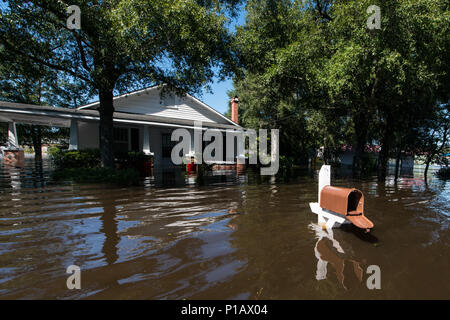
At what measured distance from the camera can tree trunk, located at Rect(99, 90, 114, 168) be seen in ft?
32.7

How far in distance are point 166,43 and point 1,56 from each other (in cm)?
574

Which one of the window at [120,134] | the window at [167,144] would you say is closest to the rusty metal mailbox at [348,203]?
the window at [167,144]

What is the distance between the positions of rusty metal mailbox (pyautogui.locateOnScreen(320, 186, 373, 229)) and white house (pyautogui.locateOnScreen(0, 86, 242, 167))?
39.6 feet

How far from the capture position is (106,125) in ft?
33.3

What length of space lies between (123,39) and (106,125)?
13.6 ft

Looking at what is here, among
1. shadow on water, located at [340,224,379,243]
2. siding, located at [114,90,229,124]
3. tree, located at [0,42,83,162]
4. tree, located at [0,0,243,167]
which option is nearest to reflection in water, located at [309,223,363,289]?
shadow on water, located at [340,224,379,243]

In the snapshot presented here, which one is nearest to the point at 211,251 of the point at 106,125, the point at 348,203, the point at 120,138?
the point at 348,203

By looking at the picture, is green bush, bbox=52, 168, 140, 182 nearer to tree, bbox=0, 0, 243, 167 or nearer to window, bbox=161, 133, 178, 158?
tree, bbox=0, 0, 243, 167

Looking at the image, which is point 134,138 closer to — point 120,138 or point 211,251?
point 120,138

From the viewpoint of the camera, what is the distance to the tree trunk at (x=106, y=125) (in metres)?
9.95

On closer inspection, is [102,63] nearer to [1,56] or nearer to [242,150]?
[1,56]

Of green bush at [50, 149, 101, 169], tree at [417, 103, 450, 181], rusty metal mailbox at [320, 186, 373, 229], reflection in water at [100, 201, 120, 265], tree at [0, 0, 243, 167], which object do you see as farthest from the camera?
tree at [417, 103, 450, 181]

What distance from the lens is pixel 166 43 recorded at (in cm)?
830

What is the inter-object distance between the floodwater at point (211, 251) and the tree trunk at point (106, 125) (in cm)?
456
